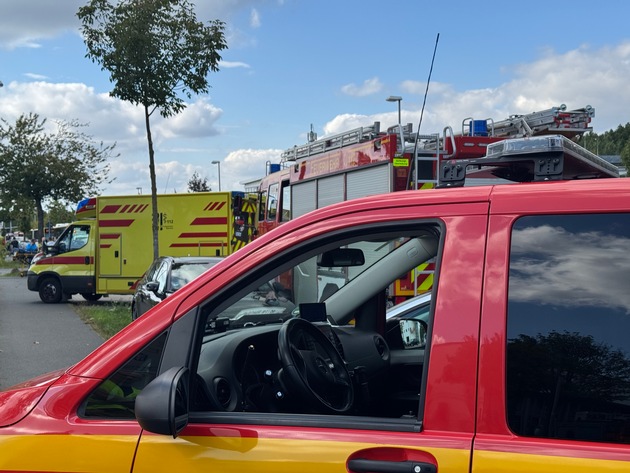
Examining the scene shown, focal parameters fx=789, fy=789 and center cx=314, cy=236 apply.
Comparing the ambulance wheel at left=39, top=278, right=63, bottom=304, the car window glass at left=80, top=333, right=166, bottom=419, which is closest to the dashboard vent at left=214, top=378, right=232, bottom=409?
the car window glass at left=80, top=333, right=166, bottom=419

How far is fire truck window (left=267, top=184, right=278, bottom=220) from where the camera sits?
1498cm

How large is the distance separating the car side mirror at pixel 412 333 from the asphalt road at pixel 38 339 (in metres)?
6.22

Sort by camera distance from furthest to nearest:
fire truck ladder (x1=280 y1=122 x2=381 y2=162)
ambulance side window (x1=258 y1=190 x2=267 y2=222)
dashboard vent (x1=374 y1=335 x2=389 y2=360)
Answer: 1. ambulance side window (x1=258 y1=190 x2=267 y2=222)
2. fire truck ladder (x1=280 y1=122 x2=381 y2=162)
3. dashboard vent (x1=374 y1=335 x2=389 y2=360)

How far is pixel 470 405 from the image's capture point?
6.63 feet

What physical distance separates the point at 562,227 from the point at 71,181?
36.4m

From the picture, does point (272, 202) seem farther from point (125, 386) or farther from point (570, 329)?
point (570, 329)

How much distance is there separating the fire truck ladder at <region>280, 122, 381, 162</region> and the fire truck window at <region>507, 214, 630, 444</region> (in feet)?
30.9

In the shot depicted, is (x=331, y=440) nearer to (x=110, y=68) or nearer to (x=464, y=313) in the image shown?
(x=464, y=313)

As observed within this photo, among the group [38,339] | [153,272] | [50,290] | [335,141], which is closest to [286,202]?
[335,141]

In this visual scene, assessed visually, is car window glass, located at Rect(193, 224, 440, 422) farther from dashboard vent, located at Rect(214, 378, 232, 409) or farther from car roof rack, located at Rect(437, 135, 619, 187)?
car roof rack, located at Rect(437, 135, 619, 187)

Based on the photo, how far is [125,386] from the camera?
2424 millimetres

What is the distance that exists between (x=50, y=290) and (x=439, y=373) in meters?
Result: 20.3

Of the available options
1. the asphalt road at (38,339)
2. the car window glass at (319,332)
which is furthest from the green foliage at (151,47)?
the car window glass at (319,332)

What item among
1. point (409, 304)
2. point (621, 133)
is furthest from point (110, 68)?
point (621, 133)
